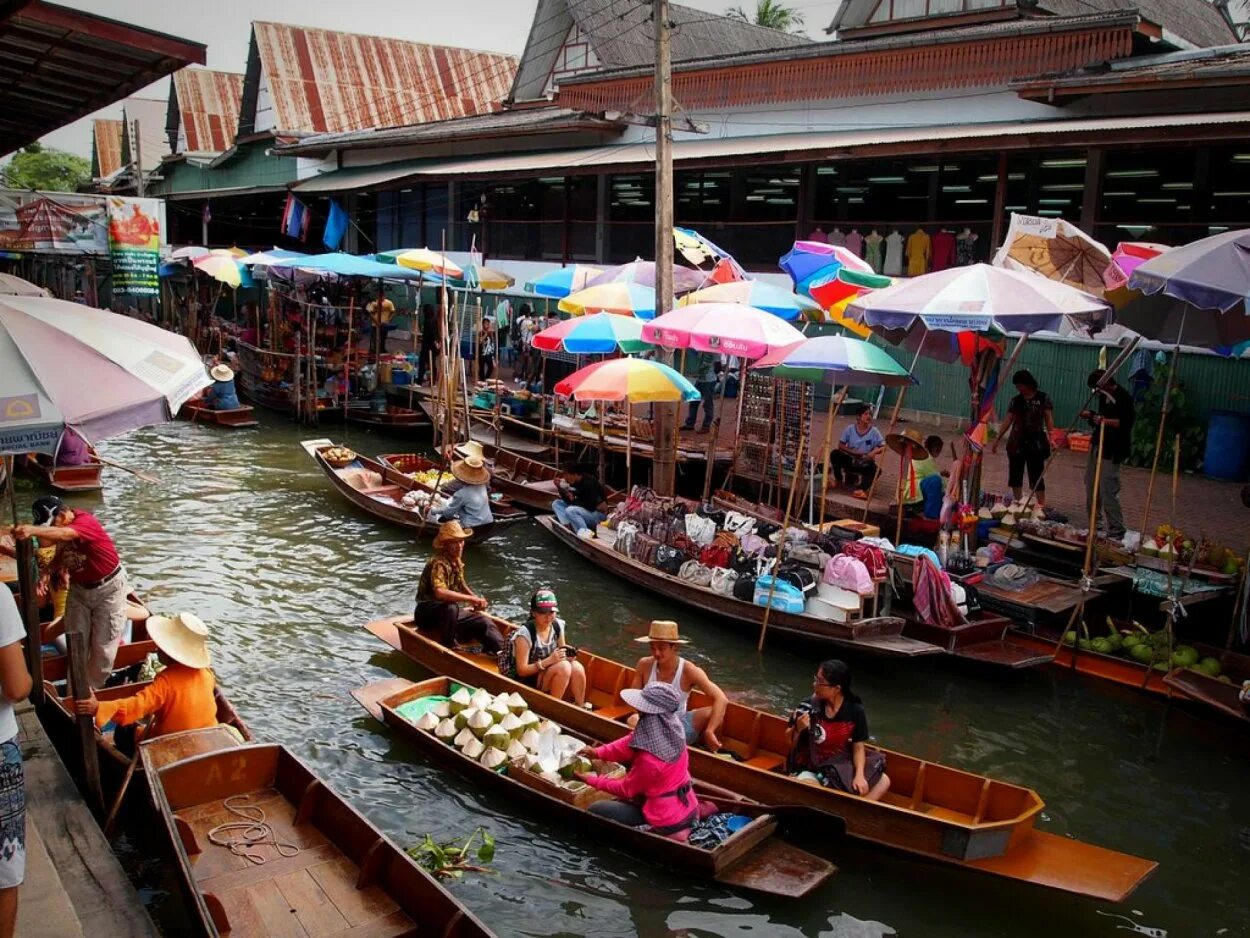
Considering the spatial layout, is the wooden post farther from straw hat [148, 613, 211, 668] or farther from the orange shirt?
straw hat [148, 613, 211, 668]

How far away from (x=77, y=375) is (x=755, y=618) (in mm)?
7555

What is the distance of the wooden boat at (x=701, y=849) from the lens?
22.6 ft

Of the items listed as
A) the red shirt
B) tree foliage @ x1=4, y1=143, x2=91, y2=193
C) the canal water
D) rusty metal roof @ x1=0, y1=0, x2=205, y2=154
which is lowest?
the canal water

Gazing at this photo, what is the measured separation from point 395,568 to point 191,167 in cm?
3309

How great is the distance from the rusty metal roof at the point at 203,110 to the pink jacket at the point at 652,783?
4163 centimetres

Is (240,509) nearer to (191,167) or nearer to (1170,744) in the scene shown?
(1170,744)

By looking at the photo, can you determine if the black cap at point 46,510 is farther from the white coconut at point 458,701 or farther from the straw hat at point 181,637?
the white coconut at point 458,701

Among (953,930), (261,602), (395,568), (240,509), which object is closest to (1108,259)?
(953,930)

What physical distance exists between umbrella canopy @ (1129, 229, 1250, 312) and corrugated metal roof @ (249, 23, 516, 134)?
101ft

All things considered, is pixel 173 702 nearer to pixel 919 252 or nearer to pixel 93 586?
pixel 93 586

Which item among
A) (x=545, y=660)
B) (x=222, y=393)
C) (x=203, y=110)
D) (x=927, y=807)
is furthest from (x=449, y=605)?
(x=203, y=110)

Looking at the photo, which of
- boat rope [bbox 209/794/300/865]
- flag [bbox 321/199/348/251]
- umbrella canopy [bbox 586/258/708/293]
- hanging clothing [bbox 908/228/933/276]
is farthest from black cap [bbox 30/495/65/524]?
flag [bbox 321/199/348/251]

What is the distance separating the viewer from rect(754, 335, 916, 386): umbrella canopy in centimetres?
1193

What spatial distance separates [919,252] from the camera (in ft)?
58.8
